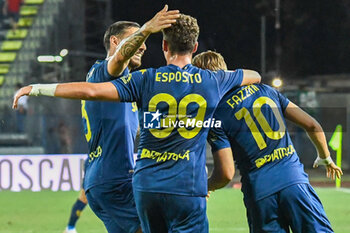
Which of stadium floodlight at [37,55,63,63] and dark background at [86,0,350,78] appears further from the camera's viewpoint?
stadium floodlight at [37,55,63,63]

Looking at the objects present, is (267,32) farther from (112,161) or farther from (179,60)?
(179,60)

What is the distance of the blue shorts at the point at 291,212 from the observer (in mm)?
3742

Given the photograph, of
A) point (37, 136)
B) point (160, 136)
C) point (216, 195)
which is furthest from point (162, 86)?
point (37, 136)

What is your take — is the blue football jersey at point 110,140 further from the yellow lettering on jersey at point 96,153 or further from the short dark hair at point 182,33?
the short dark hair at point 182,33

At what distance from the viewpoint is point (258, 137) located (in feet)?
12.5

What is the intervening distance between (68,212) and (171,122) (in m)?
5.74

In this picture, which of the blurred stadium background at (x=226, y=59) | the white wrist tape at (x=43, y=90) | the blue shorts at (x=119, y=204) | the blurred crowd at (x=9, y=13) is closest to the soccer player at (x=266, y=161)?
the blue shorts at (x=119, y=204)

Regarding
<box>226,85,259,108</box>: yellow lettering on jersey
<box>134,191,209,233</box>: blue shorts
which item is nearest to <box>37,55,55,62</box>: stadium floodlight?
<box>226,85,259,108</box>: yellow lettering on jersey

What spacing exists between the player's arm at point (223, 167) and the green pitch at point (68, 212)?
3.54 m

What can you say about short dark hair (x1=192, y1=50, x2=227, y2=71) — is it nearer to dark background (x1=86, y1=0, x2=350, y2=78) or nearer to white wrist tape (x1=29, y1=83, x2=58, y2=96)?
white wrist tape (x1=29, y1=83, x2=58, y2=96)

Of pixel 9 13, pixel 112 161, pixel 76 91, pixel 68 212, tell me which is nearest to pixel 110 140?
pixel 112 161

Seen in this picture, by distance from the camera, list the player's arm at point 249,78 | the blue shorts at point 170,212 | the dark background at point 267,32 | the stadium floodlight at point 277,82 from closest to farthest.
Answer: the blue shorts at point 170,212 → the player's arm at point 249,78 → the dark background at point 267,32 → the stadium floodlight at point 277,82

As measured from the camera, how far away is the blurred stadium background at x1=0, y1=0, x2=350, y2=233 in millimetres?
9984

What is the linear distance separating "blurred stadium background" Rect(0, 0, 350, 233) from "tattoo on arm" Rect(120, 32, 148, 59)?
558 centimetres
